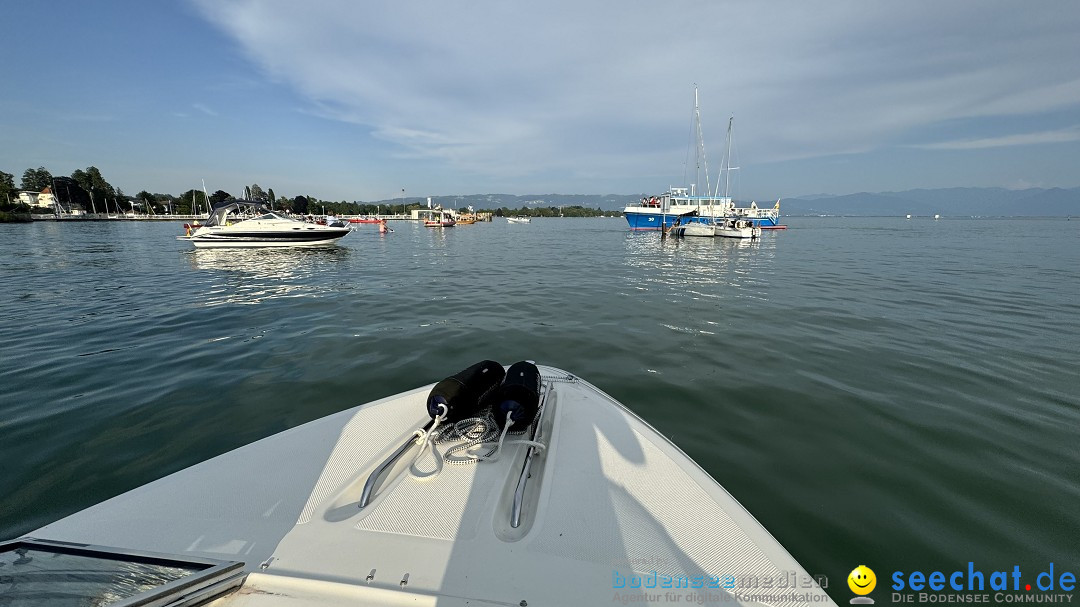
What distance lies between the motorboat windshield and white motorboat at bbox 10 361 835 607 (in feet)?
87.7

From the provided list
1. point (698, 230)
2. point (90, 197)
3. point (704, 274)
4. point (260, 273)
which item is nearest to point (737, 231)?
point (698, 230)

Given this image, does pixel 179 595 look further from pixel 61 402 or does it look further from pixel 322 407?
pixel 61 402

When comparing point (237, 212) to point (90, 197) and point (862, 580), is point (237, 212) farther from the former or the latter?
point (90, 197)

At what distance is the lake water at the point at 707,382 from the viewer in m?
2.86

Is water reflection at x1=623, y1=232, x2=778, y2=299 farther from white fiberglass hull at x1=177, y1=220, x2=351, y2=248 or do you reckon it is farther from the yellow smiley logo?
white fiberglass hull at x1=177, y1=220, x2=351, y2=248

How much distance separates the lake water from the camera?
286cm

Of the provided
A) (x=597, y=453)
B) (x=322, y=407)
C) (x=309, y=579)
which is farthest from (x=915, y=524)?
(x=322, y=407)

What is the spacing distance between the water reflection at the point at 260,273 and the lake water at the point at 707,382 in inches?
12.1

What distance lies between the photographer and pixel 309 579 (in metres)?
1.47

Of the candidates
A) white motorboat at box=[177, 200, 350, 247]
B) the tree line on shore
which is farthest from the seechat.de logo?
the tree line on shore

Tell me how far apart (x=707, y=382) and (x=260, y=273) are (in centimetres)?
1604

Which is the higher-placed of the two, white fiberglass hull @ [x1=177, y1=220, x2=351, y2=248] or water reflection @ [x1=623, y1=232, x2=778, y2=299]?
white fiberglass hull @ [x1=177, y1=220, x2=351, y2=248]

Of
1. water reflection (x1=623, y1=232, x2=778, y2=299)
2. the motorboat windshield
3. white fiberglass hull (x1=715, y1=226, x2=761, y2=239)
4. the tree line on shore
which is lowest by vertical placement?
water reflection (x1=623, y1=232, x2=778, y2=299)

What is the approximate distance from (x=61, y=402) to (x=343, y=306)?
Result: 514 cm
